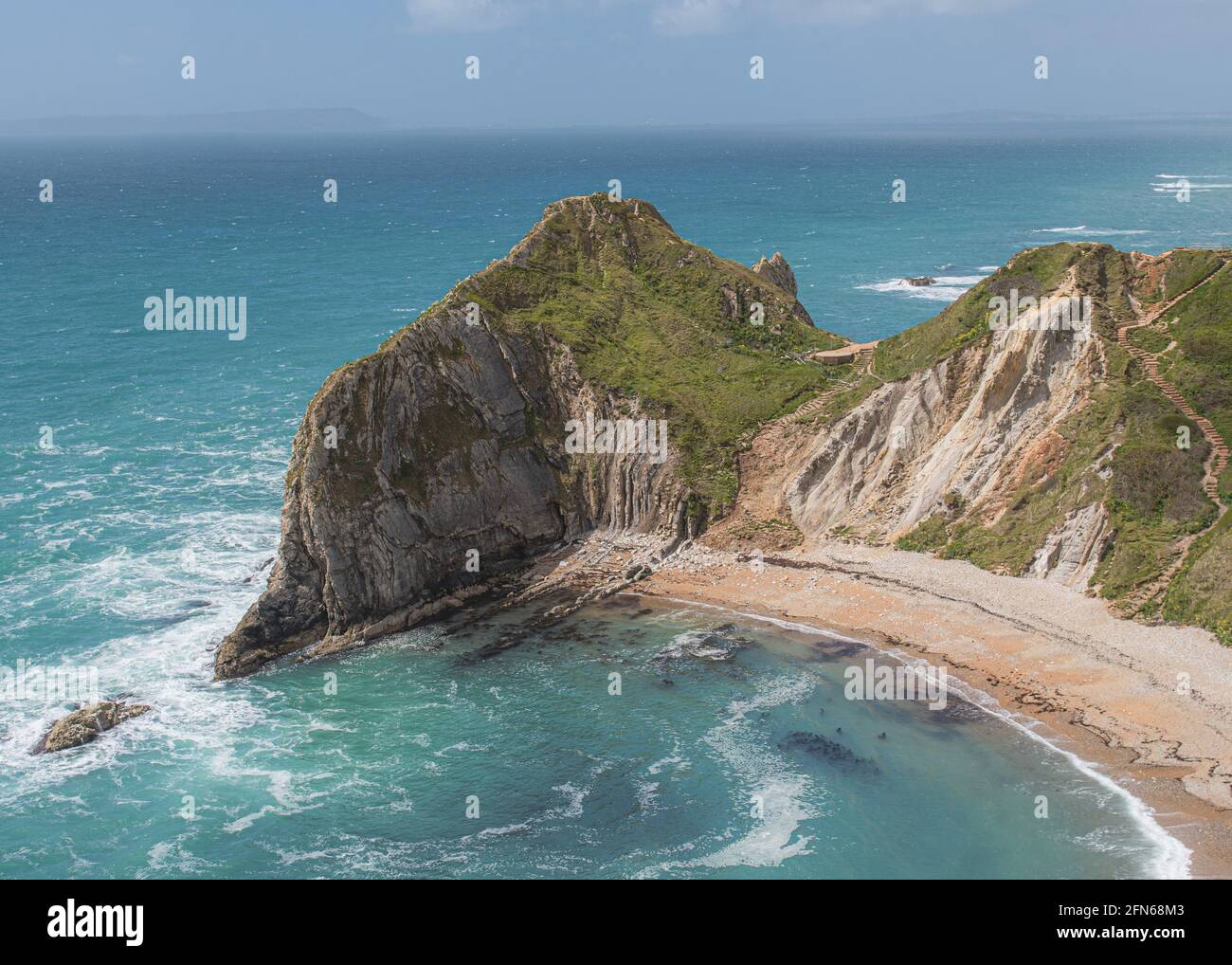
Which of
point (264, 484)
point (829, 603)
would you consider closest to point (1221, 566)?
point (829, 603)

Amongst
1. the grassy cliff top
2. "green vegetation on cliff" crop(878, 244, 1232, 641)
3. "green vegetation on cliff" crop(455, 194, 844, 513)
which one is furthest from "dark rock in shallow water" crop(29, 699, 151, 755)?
"green vegetation on cliff" crop(878, 244, 1232, 641)

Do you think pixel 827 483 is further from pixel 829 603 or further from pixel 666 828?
pixel 666 828

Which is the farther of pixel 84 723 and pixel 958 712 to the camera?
pixel 84 723

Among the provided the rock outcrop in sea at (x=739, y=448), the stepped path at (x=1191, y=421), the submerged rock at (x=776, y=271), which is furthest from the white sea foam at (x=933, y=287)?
the stepped path at (x=1191, y=421)

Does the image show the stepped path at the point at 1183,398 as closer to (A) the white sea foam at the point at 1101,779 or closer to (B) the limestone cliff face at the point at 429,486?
(A) the white sea foam at the point at 1101,779

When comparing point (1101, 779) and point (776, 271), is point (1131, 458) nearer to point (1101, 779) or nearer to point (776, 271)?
point (1101, 779)

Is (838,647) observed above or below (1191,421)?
below

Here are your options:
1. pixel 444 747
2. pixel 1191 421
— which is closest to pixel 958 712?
pixel 1191 421
